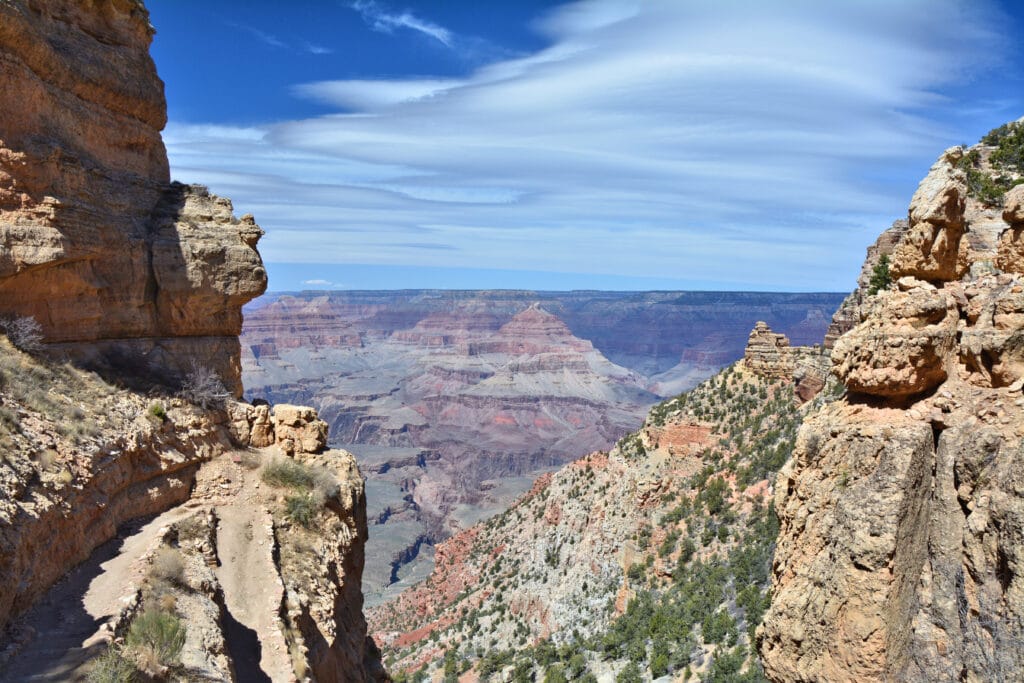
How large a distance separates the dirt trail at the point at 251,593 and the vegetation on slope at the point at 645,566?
12.3 meters

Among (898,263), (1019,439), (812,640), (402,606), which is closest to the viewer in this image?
(1019,439)

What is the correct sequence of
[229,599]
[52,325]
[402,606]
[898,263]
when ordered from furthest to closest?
[402,606], [52,325], [229,599], [898,263]

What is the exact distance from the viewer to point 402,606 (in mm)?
57281

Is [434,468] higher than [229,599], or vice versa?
[229,599]

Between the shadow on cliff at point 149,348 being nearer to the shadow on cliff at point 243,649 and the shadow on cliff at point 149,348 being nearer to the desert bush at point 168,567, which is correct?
the desert bush at point 168,567

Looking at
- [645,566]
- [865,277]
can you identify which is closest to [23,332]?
[645,566]

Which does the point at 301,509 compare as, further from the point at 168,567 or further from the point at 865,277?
the point at 865,277

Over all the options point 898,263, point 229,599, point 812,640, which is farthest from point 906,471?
point 229,599

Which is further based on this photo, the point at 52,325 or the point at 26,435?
the point at 52,325

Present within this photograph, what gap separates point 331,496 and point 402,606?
40.9 meters

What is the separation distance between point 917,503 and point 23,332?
18.9 metres

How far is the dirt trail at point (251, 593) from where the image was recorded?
14.0 meters

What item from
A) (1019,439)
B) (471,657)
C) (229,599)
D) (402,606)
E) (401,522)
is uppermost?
(1019,439)

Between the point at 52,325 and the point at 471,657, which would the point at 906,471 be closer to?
the point at 52,325
